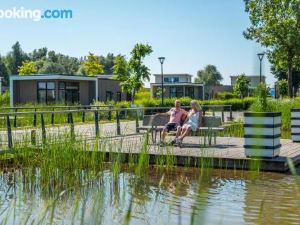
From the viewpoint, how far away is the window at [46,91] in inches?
1303

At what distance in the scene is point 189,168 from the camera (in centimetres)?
914

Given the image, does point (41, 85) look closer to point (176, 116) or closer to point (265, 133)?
point (176, 116)

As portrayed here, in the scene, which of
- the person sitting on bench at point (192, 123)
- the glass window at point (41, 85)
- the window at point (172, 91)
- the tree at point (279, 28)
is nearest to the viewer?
the person sitting on bench at point (192, 123)

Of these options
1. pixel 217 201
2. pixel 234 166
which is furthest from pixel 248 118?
pixel 217 201

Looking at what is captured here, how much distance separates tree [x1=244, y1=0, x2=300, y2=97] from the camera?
96.5ft

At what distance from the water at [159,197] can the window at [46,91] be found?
25.1 metres

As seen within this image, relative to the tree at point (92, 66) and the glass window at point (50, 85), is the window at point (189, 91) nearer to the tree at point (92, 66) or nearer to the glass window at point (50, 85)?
the tree at point (92, 66)

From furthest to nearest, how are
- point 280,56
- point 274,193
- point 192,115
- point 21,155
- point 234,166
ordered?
point 280,56
point 192,115
point 234,166
point 21,155
point 274,193

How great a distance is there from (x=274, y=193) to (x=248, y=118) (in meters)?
1.86

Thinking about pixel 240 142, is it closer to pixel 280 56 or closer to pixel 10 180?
pixel 10 180

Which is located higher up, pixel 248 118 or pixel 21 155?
pixel 248 118

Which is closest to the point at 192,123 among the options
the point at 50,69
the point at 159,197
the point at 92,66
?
the point at 159,197

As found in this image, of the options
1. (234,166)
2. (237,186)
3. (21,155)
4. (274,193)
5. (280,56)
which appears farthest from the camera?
(280,56)

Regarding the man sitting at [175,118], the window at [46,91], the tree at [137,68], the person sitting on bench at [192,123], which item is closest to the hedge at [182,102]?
the tree at [137,68]
